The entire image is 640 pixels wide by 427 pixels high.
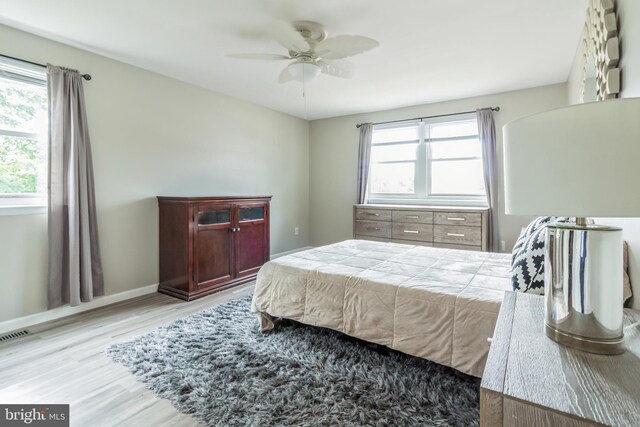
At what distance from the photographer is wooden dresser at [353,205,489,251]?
3912mm

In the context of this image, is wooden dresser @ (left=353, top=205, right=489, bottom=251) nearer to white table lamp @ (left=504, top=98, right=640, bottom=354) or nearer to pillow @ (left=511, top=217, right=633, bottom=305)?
pillow @ (left=511, top=217, right=633, bottom=305)

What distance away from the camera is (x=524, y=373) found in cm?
72

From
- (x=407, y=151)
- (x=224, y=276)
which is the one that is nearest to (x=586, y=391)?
(x=224, y=276)

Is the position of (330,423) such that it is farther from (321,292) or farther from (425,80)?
(425,80)

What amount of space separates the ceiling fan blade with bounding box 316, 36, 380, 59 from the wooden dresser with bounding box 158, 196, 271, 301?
74.6 inches

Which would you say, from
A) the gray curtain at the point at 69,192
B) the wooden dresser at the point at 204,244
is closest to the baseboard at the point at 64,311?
the gray curtain at the point at 69,192

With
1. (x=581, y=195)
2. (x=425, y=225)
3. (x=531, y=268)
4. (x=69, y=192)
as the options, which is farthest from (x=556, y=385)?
(x=425, y=225)

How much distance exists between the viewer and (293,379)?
1822mm

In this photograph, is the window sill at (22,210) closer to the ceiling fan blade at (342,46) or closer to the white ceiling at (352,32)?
the white ceiling at (352,32)

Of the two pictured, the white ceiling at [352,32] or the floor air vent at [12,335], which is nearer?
the white ceiling at [352,32]

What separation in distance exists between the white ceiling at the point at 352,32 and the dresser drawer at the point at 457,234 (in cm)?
180

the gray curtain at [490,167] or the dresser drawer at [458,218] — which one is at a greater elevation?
the gray curtain at [490,167]

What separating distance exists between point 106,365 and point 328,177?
425 centimetres

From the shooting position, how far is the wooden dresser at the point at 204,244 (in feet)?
10.6
